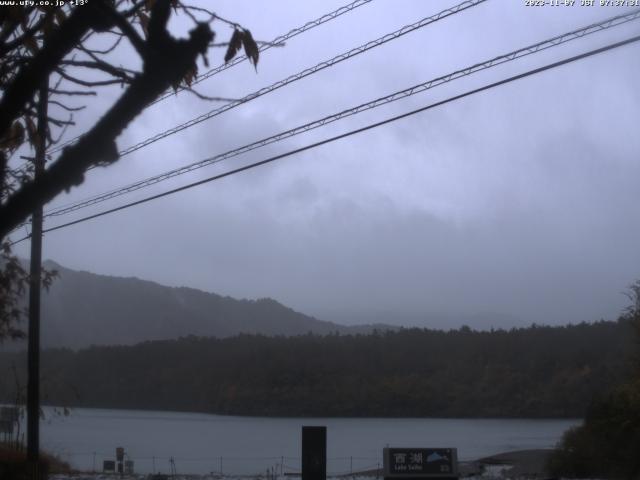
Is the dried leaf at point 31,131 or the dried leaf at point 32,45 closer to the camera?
the dried leaf at point 32,45

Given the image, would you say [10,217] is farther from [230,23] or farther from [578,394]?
[578,394]

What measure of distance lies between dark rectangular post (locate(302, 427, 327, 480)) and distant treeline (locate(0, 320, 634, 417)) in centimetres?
2093

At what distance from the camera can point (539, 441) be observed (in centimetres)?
3178

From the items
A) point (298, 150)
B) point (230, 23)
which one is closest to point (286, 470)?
point (298, 150)

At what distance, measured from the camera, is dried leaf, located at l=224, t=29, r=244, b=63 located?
6.17 metres

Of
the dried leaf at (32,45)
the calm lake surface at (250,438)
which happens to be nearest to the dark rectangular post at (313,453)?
the dried leaf at (32,45)

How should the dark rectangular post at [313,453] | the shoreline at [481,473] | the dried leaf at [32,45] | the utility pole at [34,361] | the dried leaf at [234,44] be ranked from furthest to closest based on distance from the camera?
the shoreline at [481,473] → the utility pole at [34,361] → the dark rectangular post at [313,453] → the dried leaf at [32,45] → the dried leaf at [234,44]

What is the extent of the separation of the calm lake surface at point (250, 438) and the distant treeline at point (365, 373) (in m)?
0.92

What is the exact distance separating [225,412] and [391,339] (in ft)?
30.9

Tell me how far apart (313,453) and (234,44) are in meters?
8.97

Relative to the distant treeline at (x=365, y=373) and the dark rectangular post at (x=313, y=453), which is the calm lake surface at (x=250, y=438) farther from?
the dark rectangular post at (x=313, y=453)

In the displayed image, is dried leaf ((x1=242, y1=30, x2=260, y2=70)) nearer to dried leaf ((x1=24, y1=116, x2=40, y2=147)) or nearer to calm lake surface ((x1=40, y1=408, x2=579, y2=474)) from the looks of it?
dried leaf ((x1=24, y1=116, x2=40, y2=147))

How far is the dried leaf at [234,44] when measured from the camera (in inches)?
243

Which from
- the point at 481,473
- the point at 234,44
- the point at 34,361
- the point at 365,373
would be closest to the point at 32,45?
the point at 234,44
